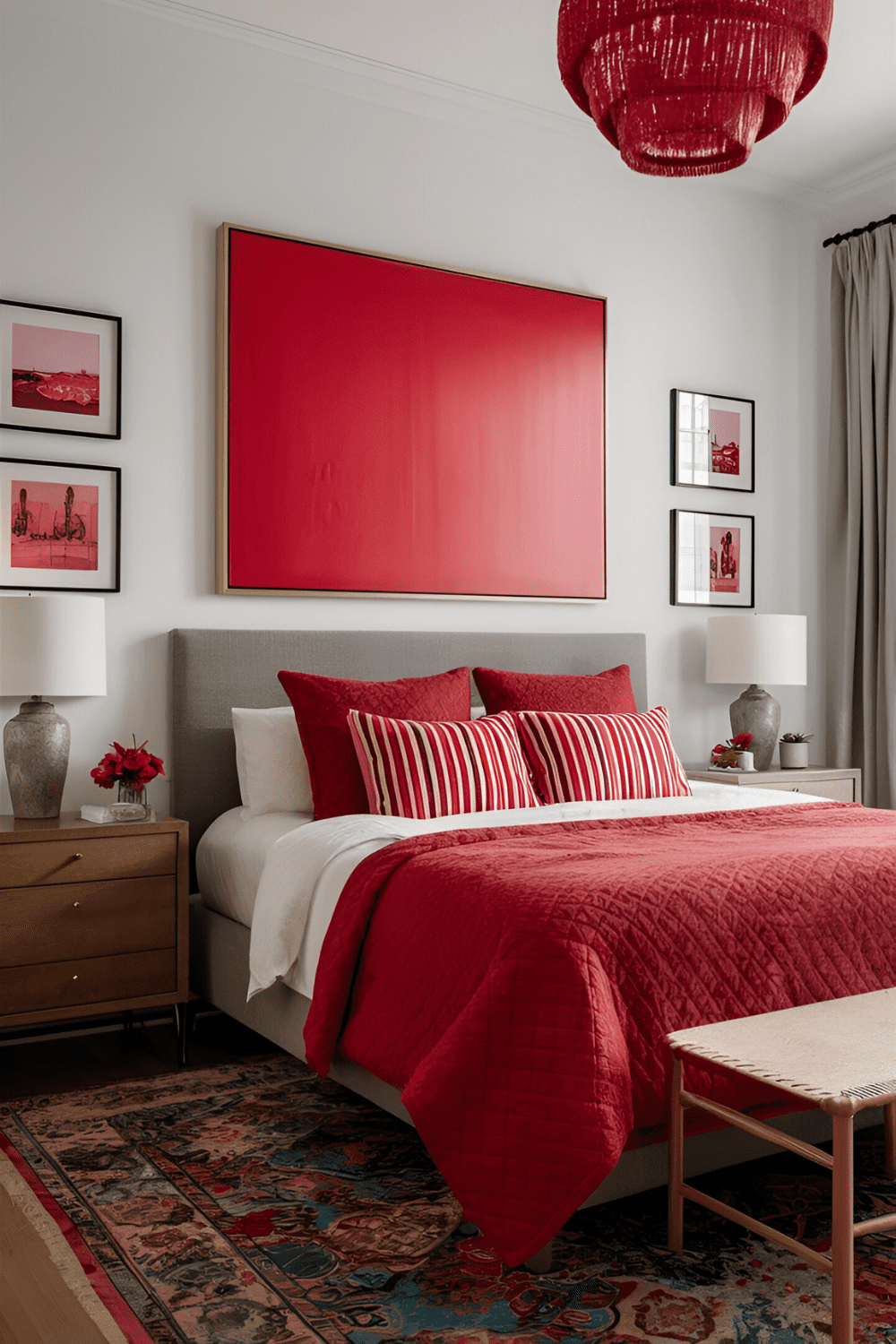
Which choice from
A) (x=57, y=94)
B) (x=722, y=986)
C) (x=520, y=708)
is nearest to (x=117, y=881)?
(x=520, y=708)

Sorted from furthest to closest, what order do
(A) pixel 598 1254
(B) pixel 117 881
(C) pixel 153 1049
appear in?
(C) pixel 153 1049 → (B) pixel 117 881 → (A) pixel 598 1254

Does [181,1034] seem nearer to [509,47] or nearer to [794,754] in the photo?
[794,754]

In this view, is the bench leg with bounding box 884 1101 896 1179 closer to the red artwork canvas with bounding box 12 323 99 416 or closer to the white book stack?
the white book stack

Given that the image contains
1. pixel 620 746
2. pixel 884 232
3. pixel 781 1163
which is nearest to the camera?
pixel 781 1163

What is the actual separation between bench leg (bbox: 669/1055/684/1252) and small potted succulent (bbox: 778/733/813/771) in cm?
276

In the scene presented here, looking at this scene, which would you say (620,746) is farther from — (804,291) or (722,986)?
(804,291)

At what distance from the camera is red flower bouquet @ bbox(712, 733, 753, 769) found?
4.36m

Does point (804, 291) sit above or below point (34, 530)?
above

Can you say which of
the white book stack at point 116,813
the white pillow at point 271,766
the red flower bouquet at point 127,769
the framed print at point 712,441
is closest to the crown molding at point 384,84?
the framed print at point 712,441

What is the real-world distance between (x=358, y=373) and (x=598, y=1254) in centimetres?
283

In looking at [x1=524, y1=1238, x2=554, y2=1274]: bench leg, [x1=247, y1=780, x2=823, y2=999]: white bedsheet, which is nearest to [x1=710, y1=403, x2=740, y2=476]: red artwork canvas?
[x1=247, y1=780, x2=823, y2=999]: white bedsheet

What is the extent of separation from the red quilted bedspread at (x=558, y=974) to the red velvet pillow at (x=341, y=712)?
65 centimetres

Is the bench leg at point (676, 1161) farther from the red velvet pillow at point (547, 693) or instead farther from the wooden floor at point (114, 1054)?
the red velvet pillow at point (547, 693)

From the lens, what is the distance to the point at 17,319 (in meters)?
3.39
